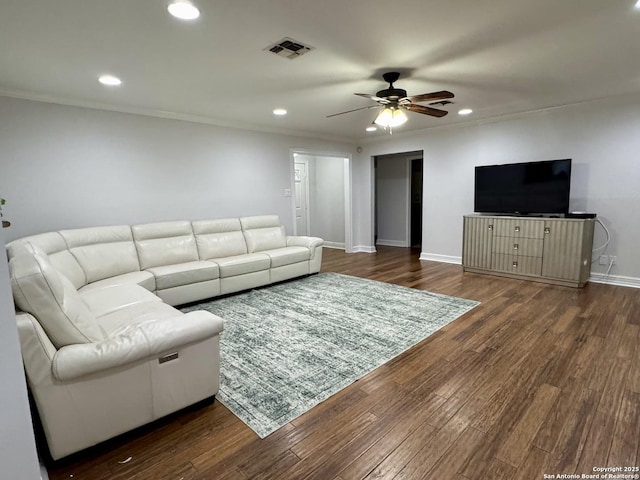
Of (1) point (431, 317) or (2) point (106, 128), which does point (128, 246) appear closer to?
(2) point (106, 128)

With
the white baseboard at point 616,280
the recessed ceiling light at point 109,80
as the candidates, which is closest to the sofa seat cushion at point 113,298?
the recessed ceiling light at point 109,80

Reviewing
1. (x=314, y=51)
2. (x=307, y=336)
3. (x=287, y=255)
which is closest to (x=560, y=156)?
(x=314, y=51)

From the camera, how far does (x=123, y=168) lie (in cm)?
409

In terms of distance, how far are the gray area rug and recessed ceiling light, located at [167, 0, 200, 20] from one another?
236cm

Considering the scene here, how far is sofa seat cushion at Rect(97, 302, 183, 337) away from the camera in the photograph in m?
2.18

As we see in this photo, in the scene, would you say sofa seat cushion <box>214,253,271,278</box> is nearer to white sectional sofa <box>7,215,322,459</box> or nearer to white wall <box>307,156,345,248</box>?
white sectional sofa <box>7,215,322,459</box>

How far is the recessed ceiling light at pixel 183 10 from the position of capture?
1.88 meters

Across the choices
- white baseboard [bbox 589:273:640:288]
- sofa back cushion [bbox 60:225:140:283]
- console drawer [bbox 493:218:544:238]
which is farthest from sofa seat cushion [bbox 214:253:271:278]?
white baseboard [bbox 589:273:640:288]

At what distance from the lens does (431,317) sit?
3312 millimetres

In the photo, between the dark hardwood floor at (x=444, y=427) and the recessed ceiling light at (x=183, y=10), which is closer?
the dark hardwood floor at (x=444, y=427)

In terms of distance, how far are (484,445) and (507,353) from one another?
44.5 inches

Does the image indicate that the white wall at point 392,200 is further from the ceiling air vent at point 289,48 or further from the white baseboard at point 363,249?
the ceiling air vent at point 289,48

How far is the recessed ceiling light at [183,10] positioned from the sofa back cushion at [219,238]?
292 centimetres

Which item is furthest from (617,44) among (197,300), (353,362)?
(197,300)
